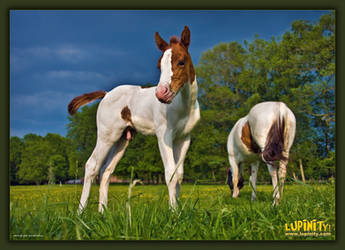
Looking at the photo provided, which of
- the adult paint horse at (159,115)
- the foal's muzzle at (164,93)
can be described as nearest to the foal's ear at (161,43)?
the adult paint horse at (159,115)

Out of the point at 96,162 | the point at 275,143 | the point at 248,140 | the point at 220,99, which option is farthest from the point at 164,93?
the point at 220,99

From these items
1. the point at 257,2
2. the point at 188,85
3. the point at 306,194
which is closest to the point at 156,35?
the point at 188,85

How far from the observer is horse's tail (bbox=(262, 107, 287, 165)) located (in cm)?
480

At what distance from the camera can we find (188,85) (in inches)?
138

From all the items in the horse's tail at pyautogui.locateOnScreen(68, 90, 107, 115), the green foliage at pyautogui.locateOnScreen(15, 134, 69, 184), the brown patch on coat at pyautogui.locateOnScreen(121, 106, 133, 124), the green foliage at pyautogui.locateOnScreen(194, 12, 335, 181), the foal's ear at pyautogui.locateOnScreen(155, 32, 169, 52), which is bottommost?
the green foliage at pyautogui.locateOnScreen(15, 134, 69, 184)

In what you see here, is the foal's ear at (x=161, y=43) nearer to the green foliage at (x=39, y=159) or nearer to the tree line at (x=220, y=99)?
the green foliage at (x=39, y=159)

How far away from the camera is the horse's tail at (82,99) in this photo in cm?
476

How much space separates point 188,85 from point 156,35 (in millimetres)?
731

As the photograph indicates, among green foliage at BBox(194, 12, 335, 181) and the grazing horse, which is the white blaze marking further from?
green foliage at BBox(194, 12, 335, 181)

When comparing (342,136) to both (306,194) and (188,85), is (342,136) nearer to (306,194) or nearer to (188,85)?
(306,194)

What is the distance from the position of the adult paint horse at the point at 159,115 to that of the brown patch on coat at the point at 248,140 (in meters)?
3.44

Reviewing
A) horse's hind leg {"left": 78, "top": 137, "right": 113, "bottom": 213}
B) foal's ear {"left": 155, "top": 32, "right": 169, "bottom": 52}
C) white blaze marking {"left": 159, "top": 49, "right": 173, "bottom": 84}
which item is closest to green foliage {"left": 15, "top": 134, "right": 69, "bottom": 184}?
horse's hind leg {"left": 78, "top": 137, "right": 113, "bottom": 213}

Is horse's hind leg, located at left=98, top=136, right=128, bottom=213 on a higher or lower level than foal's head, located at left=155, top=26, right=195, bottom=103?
lower

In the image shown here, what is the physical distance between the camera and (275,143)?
16.2 feet
